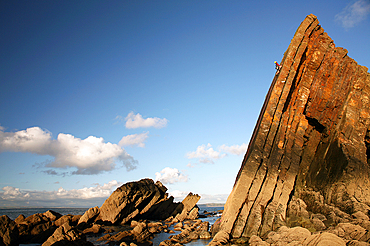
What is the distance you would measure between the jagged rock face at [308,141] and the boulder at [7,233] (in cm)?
1789

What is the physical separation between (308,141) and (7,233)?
27.9m

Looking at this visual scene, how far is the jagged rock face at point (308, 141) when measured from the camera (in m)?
17.4

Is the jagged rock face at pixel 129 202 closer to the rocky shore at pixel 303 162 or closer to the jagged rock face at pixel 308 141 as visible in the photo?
the rocky shore at pixel 303 162

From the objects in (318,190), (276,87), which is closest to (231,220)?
(318,190)

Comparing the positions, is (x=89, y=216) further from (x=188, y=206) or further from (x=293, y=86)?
(x=293, y=86)

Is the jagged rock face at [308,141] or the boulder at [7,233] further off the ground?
the jagged rock face at [308,141]

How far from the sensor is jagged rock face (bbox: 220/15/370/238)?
684 inches

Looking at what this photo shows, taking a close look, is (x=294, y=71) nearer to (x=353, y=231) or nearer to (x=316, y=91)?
(x=316, y=91)

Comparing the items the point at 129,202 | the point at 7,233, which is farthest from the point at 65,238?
the point at 129,202

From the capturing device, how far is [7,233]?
18984mm

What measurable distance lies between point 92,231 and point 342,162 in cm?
2918

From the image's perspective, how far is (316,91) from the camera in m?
21.4

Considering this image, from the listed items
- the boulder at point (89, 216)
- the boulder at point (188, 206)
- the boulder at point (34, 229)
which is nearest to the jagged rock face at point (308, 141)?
the boulder at point (34, 229)

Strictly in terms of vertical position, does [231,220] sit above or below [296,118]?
below
